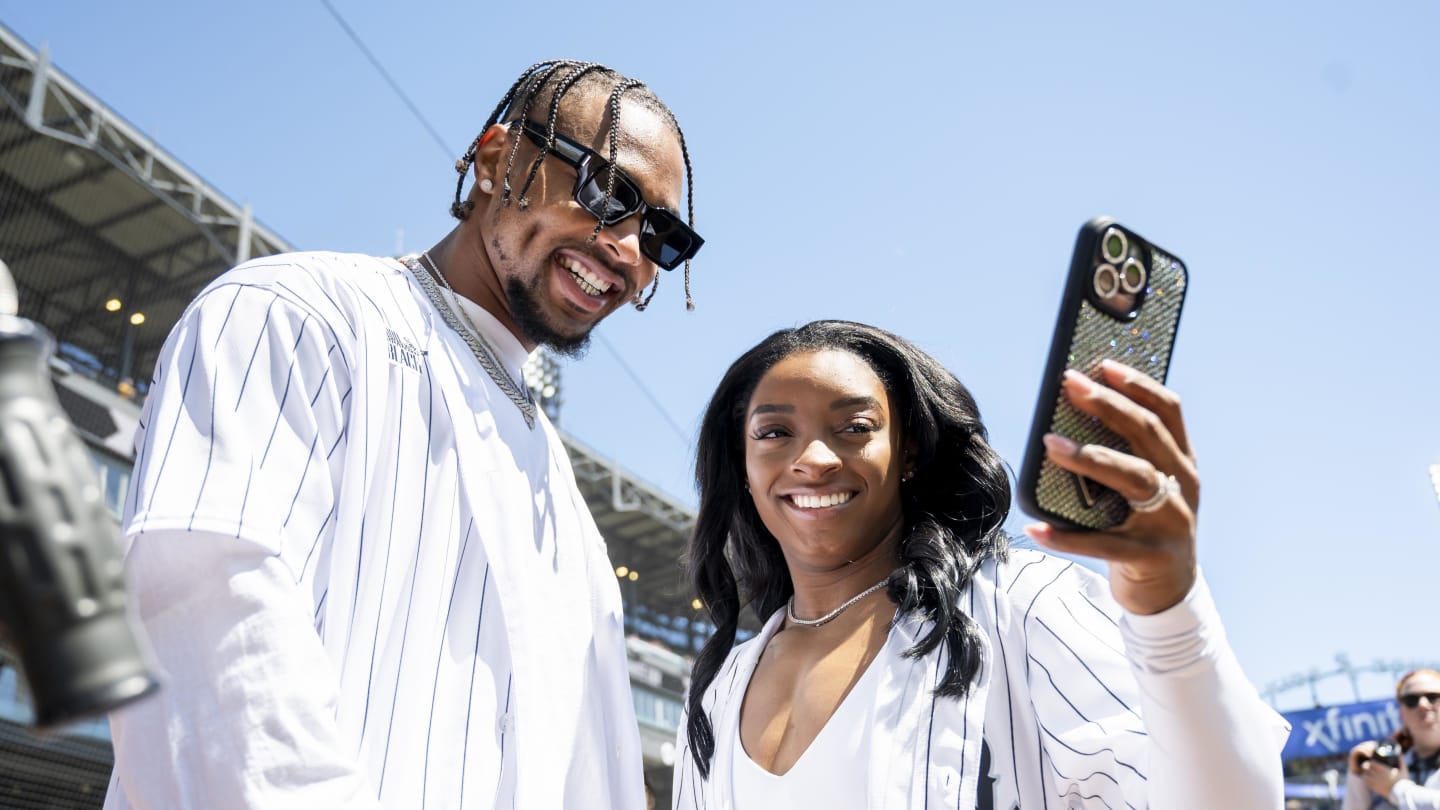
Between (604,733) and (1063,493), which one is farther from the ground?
(1063,493)

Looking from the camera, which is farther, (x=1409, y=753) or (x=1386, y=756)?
(x=1409, y=753)

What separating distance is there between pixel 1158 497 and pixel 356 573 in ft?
3.65

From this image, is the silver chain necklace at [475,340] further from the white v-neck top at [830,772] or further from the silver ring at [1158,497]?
the silver ring at [1158,497]

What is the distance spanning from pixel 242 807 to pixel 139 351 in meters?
25.0

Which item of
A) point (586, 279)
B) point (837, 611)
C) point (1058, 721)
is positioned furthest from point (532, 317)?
point (1058, 721)

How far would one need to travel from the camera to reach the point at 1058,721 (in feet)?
6.12

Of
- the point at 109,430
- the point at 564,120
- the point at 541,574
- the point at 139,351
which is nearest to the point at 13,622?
the point at 541,574

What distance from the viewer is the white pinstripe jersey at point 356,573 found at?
1.31 m

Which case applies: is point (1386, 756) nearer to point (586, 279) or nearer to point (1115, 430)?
point (586, 279)

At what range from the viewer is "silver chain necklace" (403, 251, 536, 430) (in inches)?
85.6

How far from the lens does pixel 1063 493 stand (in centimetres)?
108

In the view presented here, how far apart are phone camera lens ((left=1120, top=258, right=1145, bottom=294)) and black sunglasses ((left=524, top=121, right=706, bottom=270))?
51.9 inches

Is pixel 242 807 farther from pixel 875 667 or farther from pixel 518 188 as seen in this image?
pixel 518 188

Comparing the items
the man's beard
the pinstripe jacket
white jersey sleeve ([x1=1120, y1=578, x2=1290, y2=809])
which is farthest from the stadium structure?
white jersey sleeve ([x1=1120, y1=578, x2=1290, y2=809])
